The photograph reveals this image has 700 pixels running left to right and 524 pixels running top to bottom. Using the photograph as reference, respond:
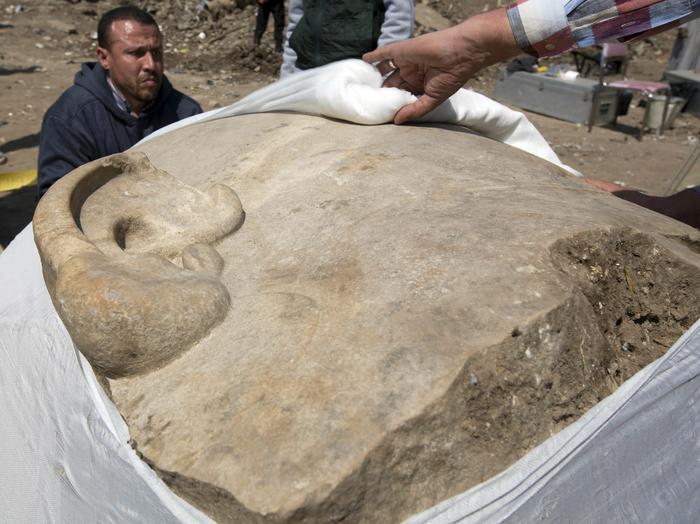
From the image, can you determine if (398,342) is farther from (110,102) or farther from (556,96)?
(556,96)

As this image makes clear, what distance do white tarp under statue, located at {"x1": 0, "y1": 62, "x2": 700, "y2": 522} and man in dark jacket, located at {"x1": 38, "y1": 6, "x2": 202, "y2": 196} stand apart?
48.6 inches

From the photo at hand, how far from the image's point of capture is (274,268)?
1.57m

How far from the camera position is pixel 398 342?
123cm

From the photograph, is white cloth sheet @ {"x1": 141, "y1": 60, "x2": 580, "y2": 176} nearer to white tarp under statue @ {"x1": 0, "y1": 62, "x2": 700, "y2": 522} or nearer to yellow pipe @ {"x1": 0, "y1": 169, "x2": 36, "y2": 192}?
white tarp under statue @ {"x1": 0, "y1": 62, "x2": 700, "y2": 522}

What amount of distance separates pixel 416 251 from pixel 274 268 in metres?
0.36

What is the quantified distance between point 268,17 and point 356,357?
9599 mm

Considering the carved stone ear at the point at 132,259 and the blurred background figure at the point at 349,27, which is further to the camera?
the blurred background figure at the point at 349,27

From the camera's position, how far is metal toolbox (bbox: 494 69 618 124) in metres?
7.33

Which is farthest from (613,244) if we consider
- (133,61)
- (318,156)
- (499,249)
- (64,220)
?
(133,61)

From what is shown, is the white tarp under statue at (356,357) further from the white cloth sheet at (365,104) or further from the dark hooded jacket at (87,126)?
the dark hooded jacket at (87,126)

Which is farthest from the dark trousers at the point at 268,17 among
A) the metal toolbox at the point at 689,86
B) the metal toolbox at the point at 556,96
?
the metal toolbox at the point at 689,86

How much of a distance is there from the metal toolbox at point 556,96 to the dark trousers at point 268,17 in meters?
3.57

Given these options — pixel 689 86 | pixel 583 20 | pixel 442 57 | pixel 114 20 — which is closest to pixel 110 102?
pixel 114 20

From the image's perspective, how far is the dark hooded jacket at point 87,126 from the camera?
9.32 ft
